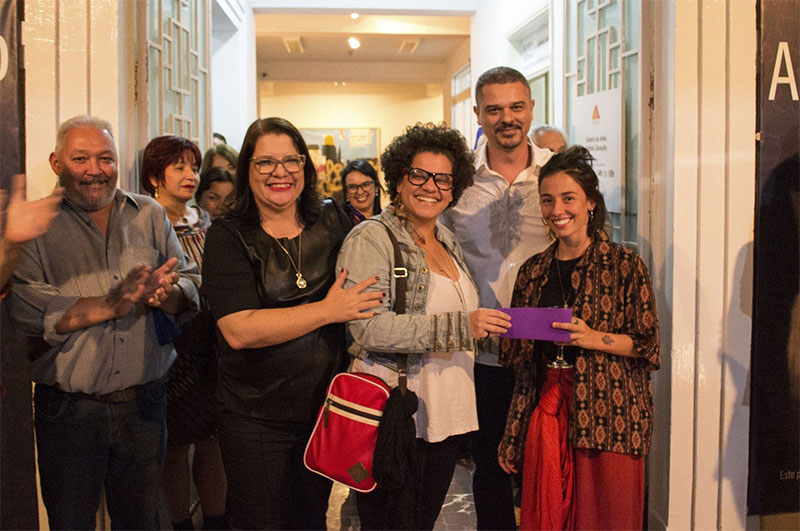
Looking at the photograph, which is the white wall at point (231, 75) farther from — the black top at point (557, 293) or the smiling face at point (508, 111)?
the black top at point (557, 293)

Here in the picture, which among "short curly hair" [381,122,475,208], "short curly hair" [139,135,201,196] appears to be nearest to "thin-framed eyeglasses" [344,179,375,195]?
"short curly hair" [139,135,201,196]

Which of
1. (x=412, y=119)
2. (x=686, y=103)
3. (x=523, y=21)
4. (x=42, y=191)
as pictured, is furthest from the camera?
(x=412, y=119)

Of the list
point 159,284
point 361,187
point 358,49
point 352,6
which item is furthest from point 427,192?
point 358,49

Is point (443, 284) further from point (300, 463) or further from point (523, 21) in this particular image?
point (523, 21)

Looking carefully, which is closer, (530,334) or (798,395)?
(530,334)

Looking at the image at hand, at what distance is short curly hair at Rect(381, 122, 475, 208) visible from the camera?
2.07 m

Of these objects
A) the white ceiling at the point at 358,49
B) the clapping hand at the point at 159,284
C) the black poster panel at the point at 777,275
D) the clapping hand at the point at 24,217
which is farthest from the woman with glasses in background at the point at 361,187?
the white ceiling at the point at 358,49

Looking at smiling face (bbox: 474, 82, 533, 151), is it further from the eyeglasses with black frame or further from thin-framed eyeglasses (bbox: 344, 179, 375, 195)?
thin-framed eyeglasses (bbox: 344, 179, 375, 195)

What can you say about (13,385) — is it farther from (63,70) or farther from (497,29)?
(497,29)

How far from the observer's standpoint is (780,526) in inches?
109

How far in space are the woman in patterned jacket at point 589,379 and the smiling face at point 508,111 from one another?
0.41m

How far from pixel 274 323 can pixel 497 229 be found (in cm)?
109

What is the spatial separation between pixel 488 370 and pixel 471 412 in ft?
1.38

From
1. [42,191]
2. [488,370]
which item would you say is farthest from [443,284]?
[42,191]
